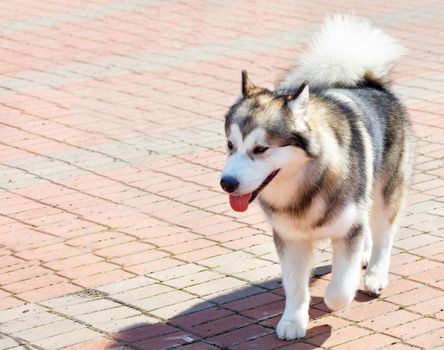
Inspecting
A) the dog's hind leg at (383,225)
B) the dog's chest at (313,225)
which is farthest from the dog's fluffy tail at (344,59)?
the dog's chest at (313,225)

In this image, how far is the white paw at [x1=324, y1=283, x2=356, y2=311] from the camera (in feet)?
17.4

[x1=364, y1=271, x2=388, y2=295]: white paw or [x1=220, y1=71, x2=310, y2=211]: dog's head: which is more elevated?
[x1=220, y1=71, x2=310, y2=211]: dog's head

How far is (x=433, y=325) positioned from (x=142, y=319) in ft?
4.61

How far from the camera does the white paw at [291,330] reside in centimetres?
532

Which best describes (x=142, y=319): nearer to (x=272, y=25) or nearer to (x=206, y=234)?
(x=206, y=234)

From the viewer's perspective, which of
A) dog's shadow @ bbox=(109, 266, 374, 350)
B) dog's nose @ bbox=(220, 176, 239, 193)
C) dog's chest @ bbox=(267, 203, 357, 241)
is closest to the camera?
dog's nose @ bbox=(220, 176, 239, 193)

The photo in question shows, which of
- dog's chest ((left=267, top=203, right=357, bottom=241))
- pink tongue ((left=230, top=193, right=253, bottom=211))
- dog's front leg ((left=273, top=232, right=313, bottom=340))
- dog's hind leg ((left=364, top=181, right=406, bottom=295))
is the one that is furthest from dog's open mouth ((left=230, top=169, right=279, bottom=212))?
dog's hind leg ((left=364, top=181, right=406, bottom=295))

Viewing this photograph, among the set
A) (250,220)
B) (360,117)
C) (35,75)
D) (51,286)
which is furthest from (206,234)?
(35,75)

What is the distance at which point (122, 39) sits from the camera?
11.5 metres

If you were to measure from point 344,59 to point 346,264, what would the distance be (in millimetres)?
1194

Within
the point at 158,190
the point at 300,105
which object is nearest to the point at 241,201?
the point at 300,105

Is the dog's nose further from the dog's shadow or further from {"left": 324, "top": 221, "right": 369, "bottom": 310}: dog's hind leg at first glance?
the dog's shadow

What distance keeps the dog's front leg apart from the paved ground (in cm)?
11

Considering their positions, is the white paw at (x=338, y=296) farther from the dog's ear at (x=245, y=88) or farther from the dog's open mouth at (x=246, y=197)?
the dog's ear at (x=245, y=88)
